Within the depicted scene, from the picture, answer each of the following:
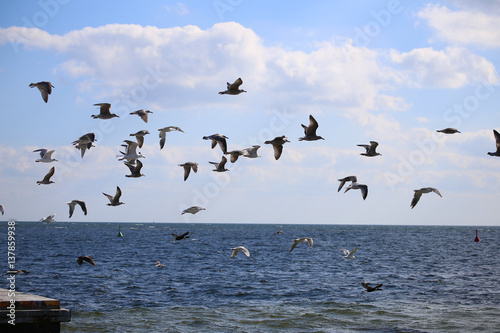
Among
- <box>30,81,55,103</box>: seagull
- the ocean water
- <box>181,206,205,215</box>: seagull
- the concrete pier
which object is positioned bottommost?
the ocean water

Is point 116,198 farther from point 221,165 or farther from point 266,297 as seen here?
point 266,297

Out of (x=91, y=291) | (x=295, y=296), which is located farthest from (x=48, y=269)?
(x=295, y=296)

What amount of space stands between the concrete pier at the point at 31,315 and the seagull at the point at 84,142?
8.80 metres

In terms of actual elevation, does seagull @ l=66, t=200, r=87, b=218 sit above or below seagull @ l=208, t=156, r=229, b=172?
below

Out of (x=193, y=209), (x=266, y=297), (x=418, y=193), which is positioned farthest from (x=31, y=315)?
(x=266, y=297)

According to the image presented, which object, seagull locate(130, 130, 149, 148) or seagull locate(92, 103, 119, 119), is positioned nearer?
seagull locate(92, 103, 119, 119)

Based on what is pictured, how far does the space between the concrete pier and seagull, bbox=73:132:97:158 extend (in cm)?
880

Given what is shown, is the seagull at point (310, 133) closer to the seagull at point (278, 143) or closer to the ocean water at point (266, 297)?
the seagull at point (278, 143)

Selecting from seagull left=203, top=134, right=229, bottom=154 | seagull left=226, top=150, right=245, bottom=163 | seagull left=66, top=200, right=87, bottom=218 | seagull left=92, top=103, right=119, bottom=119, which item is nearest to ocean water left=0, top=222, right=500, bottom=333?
seagull left=66, top=200, right=87, bottom=218

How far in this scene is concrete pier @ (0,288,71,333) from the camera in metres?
12.8

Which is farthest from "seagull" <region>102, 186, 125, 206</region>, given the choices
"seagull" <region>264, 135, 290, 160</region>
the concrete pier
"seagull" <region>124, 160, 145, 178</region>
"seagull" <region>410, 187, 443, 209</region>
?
"seagull" <region>410, 187, 443, 209</region>

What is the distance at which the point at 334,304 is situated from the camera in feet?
91.4

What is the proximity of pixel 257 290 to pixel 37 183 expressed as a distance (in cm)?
1443

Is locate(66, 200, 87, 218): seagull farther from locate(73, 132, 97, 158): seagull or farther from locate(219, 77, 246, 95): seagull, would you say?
locate(219, 77, 246, 95): seagull
